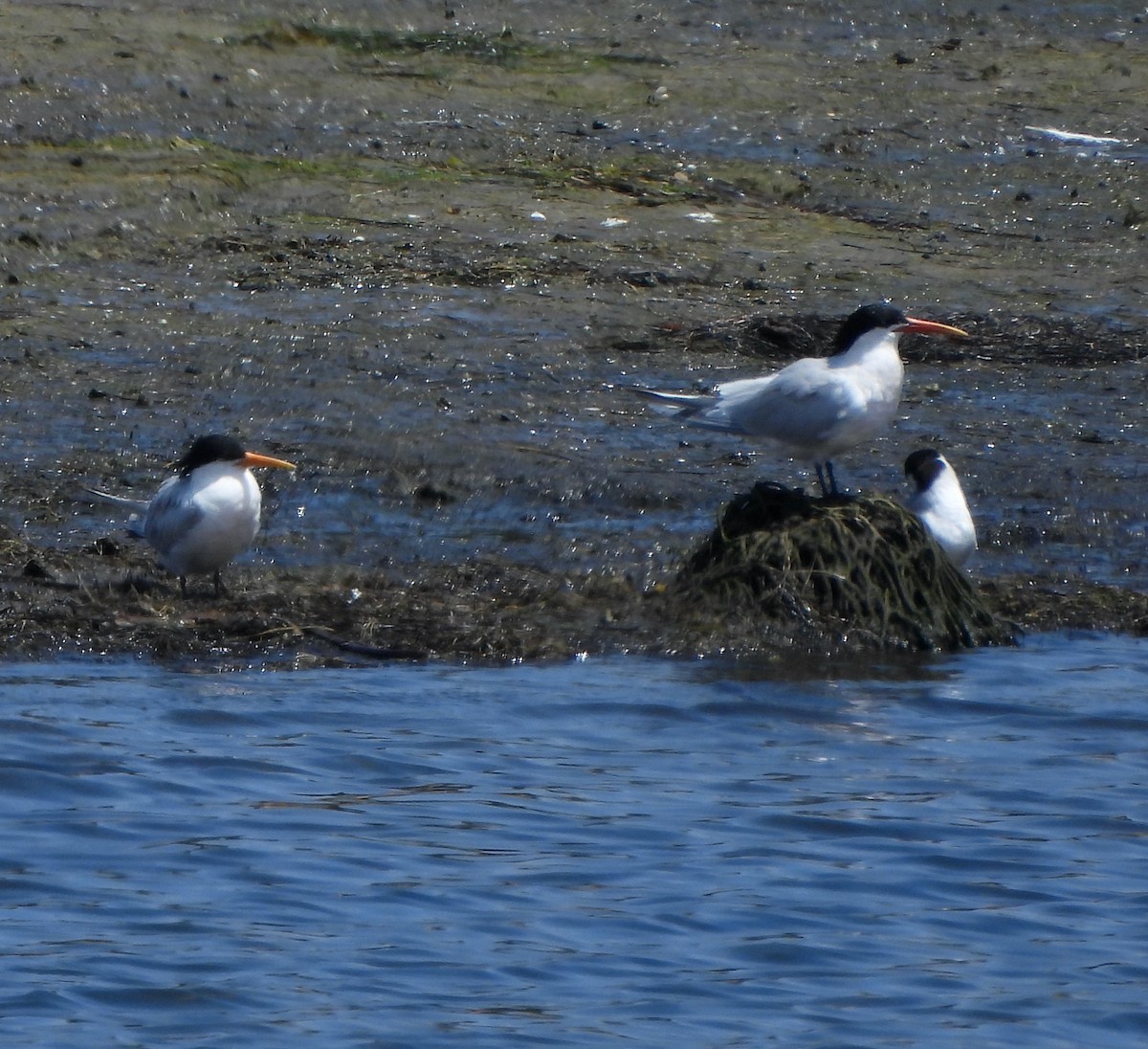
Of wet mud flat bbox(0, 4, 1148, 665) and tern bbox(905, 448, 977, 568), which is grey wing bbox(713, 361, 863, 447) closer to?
wet mud flat bbox(0, 4, 1148, 665)

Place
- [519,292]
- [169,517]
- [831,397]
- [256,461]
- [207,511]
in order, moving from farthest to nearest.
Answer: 1. [519,292]
2. [256,461]
3. [831,397]
4. [169,517]
5. [207,511]

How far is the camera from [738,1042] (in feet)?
18.2

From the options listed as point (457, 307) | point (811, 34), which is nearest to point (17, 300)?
point (457, 307)

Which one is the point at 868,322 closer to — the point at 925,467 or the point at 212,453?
the point at 925,467

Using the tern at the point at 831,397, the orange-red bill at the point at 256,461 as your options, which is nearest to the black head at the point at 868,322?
the tern at the point at 831,397

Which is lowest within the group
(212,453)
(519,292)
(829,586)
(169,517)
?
(829,586)

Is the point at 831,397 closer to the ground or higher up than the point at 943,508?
higher up

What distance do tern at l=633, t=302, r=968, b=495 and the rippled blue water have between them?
909mm

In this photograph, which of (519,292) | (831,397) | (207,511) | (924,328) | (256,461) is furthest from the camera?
(519,292)

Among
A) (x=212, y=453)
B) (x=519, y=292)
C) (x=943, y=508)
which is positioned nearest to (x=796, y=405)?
(x=943, y=508)

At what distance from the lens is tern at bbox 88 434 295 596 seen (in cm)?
855

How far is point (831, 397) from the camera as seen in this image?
346 inches

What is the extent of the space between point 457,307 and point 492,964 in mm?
7103

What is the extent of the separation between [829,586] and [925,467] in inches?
40.8
